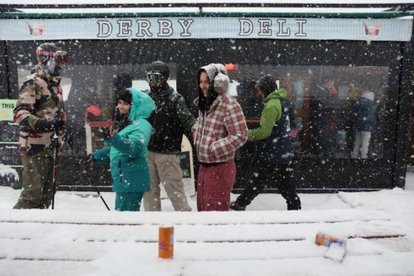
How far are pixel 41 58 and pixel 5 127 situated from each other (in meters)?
3.63

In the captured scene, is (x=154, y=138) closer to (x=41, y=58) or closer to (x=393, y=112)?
(x=41, y=58)

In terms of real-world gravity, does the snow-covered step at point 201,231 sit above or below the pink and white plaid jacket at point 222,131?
below

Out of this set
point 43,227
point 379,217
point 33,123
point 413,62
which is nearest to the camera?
point 43,227

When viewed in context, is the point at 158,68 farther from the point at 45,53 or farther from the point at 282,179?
the point at 282,179

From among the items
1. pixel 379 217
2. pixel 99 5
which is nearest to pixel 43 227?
pixel 379 217

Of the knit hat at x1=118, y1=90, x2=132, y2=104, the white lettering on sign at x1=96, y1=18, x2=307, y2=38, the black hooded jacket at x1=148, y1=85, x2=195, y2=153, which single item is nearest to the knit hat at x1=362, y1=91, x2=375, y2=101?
the white lettering on sign at x1=96, y1=18, x2=307, y2=38

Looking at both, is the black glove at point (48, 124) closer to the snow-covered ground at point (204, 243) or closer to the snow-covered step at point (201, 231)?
the snow-covered ground at point (204, 243)

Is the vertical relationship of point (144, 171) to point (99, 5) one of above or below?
below

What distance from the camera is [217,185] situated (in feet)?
12.0

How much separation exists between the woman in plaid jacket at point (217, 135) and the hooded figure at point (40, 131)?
5.06ft

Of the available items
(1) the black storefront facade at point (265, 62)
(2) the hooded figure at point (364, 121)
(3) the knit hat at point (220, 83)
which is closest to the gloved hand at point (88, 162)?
(1) the black storefront facade at point (265, 62)

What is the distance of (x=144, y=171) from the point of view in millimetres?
3768

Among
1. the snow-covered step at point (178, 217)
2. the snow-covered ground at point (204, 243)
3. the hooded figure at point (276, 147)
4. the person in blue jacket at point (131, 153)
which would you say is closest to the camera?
the snow-covered ground at point (204, 243)

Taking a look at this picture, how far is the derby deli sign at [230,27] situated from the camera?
657cm
